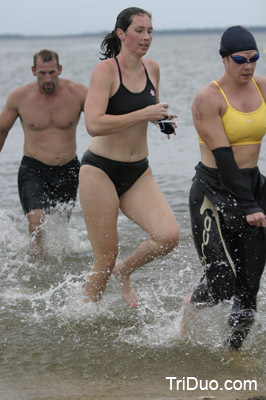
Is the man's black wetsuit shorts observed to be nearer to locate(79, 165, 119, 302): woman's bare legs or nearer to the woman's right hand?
locate(79, 165, 119, 302): woman's bare legs

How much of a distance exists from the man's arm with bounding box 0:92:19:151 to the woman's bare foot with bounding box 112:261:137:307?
6.96ft

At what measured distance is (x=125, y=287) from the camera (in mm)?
5738

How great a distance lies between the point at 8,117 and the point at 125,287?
7.81ft

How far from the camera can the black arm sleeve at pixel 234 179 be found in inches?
171

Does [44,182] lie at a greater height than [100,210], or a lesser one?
lesser

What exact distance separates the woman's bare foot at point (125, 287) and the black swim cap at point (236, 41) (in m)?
2.06

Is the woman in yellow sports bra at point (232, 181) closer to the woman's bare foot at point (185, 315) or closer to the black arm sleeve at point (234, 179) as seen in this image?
the black arm sleeve at point (234, 179)

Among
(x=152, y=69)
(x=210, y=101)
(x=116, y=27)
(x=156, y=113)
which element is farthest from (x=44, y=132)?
(x=210, y=101)

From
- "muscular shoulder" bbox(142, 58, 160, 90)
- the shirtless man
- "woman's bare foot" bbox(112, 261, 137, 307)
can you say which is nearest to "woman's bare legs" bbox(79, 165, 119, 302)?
"woman's bare foot" bbox(112, 261, 137, 307)

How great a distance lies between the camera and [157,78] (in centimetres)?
548

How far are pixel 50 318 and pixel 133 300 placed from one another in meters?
0.70

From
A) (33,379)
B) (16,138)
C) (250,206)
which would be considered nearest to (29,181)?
(33,379)

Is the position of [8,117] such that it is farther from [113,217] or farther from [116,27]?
[113,217]

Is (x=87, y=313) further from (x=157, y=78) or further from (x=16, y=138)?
(x=16, y=138)
